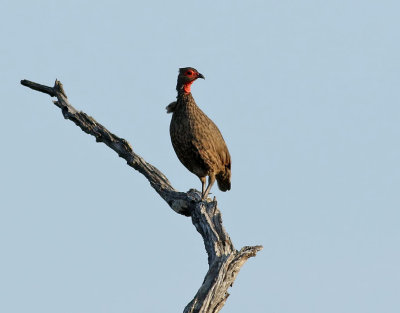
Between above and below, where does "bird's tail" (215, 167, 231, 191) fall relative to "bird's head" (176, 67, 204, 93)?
below

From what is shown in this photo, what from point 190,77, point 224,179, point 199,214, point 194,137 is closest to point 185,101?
point 190,77

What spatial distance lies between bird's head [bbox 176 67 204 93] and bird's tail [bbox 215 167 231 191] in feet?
4.26

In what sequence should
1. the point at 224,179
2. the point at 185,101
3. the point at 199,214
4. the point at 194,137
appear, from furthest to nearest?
the point at 224,179
the point at 185,101
the point at 194,137
the point at 199,214

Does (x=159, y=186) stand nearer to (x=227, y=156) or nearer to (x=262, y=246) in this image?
(x=227, y=156)

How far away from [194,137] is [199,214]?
1.73m

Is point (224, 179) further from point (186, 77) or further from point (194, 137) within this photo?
point (186, 77)

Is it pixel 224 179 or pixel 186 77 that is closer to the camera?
pixel 186 77

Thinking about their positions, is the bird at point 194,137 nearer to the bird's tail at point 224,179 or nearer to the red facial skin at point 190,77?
the red facial skin at point 190,77

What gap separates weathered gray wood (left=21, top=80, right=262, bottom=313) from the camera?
25.3ft

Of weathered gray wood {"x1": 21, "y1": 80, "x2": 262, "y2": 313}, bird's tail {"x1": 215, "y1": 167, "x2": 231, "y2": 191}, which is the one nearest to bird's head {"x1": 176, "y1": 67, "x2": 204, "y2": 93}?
bird's tail {"x1": 215, "y1": 167, "x2": 231, "y2": 191}

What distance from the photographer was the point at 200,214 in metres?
9.24

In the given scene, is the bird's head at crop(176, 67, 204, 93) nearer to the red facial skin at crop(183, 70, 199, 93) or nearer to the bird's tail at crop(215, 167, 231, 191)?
the red facial skin at crop(183, 70, 199, 93)

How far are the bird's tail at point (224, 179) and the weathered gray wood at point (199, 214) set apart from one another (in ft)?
4.93

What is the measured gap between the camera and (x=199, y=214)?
30.5ft
